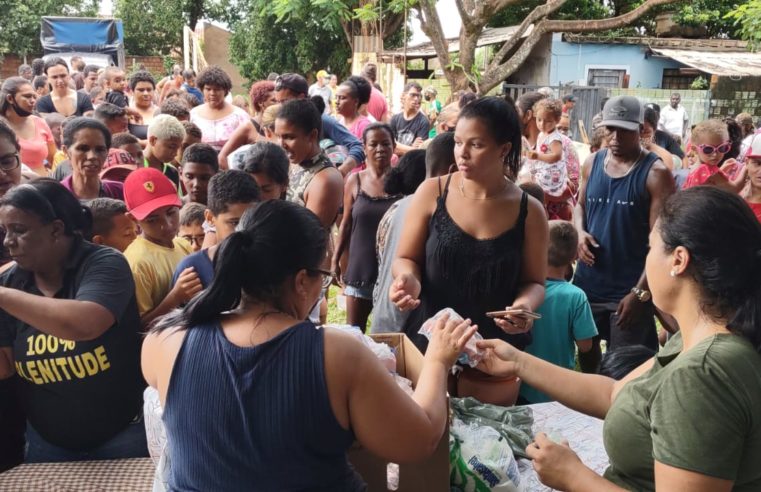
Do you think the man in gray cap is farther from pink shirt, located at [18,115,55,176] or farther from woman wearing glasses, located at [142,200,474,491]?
pink shirt, located at [18,115,55,176]

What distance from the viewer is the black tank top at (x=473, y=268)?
2746 millimetres

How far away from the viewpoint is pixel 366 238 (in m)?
Result: 4.21

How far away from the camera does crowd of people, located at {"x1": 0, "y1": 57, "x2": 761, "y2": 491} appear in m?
1.54

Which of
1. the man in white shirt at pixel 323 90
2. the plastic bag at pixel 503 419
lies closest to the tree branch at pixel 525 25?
the man in white shirt at pixel 323 90

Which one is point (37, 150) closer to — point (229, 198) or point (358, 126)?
point (358, 126)

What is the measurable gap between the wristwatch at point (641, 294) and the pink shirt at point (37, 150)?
13.8 ft

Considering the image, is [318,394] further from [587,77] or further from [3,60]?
[3,60]

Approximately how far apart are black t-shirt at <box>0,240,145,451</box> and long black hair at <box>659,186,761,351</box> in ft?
6.24

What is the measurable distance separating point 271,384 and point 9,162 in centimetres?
268

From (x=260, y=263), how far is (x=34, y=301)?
1.04 metres

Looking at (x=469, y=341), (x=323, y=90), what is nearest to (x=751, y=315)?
(x=469, y=341)

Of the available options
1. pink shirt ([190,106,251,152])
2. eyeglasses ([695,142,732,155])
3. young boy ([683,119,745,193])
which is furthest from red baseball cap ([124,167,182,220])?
eyeglasses ([695,142,732,155])

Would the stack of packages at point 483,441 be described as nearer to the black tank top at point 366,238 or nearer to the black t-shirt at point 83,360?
the black t-shirt at point 83,360

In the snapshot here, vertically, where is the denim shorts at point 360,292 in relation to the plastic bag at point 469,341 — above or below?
below
